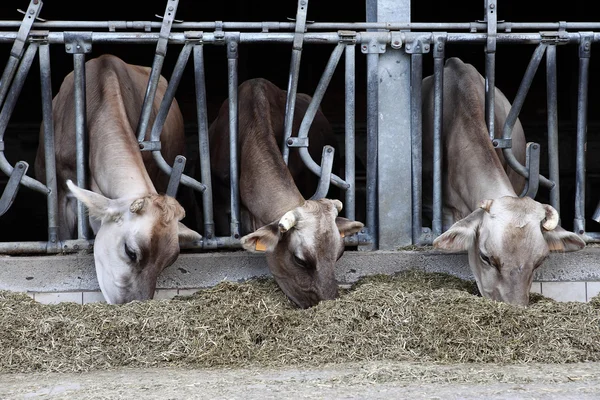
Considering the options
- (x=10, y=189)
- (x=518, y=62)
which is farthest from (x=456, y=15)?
(x=10, y=189)

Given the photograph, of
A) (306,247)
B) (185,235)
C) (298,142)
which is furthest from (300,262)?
(298,142)

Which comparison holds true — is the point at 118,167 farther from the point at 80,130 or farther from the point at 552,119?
the point at 552,119

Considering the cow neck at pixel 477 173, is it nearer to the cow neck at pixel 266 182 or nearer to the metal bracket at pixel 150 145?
the cow neck at pixel 266 182

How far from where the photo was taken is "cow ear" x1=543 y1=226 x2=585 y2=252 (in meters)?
6.04

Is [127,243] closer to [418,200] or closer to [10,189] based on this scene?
[10,189]

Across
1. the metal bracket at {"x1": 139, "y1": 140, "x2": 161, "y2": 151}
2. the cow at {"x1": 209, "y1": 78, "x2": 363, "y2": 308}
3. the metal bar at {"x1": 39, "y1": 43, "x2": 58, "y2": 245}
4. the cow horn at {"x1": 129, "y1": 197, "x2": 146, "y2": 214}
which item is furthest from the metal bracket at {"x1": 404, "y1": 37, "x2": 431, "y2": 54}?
the metal bar at {"x1": 39, "y1": 43, "x2": 58, "y2": 245}

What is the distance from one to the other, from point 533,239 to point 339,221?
1.19 metres

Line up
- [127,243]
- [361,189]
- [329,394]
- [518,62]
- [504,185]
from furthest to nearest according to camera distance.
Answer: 1. [518,62]
2. [361,189]
3. [504,185]
4. [127,243]
5. [329,394]

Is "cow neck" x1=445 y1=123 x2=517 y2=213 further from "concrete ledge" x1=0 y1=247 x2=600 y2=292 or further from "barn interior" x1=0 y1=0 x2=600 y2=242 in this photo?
"barn interior" x1=0 y1=0 x2=600 y2=242

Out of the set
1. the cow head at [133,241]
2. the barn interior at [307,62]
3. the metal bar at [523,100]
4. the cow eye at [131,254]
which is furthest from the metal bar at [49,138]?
the barn interior at [307,62]

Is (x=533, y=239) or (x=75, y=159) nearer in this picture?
(x=533, y=239)

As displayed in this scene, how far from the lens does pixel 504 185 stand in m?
6.36

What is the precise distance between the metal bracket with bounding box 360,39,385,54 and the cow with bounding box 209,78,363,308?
0.91m

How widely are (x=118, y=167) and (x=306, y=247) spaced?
1.35 metres
